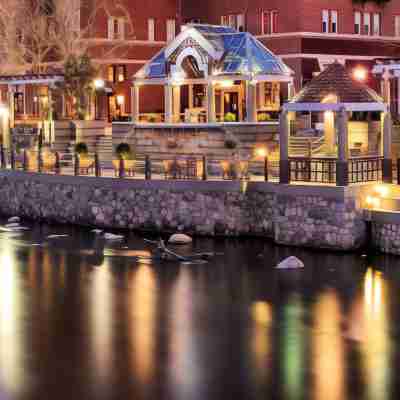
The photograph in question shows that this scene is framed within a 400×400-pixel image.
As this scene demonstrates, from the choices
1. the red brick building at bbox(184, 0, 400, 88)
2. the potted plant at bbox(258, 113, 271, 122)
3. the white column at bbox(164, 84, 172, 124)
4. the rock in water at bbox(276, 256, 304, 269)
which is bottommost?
the rock in water at bbox(276, 256, 304, 269)

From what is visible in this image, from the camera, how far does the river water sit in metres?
23.2

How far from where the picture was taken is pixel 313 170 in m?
38.7

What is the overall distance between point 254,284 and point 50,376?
1048cm

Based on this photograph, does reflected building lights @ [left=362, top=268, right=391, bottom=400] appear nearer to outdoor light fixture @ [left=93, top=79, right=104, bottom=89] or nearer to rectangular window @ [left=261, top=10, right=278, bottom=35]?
outdoor light fixture @ [left=93, top=79, right=104, bottom=89]

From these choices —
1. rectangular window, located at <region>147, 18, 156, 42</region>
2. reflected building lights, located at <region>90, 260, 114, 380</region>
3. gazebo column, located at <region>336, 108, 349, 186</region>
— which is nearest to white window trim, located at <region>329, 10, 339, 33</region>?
rectangular window, located at <region>147, 18, 156, 42</region>

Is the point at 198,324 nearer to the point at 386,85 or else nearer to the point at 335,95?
the point at 335,95

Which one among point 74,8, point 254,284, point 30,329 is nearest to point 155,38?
point 74,8

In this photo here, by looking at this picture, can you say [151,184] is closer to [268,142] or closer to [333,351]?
[268,142]

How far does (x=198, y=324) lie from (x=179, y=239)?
38.9ft

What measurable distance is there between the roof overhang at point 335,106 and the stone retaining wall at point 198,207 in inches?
104

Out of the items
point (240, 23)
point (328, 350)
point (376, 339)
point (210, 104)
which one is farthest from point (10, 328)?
point (240, 23)

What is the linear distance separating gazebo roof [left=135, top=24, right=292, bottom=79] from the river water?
1291cm

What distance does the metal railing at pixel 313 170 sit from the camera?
123ft

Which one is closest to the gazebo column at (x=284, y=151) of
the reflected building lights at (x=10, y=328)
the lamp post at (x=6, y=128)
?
the reflected building lights at (x=10, y=328)
